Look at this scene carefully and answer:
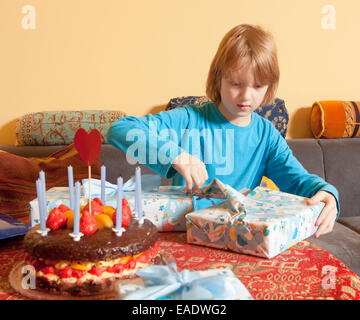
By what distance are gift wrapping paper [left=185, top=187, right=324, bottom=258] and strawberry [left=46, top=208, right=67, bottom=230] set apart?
0.30 meters

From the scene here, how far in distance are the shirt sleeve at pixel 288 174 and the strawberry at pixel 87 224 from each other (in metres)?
0.66

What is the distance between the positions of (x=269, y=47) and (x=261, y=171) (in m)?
0.45

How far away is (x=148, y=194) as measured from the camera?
41.6 inches

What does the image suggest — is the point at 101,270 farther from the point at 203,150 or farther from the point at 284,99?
the point at 284,99

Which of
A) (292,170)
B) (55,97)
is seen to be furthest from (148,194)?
(55,97)

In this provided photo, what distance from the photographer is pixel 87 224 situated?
70 cm

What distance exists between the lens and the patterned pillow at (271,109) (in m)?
2.32

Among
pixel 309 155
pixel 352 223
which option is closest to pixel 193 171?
pixel 352 223

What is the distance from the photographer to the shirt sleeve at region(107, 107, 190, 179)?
1.02m

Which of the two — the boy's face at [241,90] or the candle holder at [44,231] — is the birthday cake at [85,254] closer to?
the candle holder at [44,231]

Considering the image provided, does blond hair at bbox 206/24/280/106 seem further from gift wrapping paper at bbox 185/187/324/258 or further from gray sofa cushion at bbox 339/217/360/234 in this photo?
gray sofa cushion at bbox 339/217/360/234

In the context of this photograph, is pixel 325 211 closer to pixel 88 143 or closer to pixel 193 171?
pixel 193 171

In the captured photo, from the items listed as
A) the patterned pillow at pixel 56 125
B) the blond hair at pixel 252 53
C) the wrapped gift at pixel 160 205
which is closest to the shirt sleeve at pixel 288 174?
the blond hair at pixel 252 53
